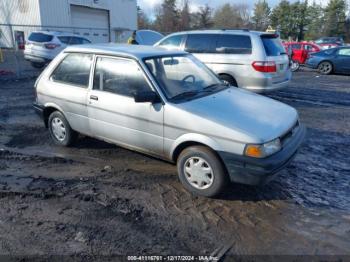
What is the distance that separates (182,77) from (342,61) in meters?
13.6

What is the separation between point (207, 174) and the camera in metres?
3.68

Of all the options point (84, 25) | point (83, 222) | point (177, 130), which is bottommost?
point (83, 222)

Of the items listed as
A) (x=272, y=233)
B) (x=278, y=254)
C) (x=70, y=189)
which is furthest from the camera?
(x=70, y=189)

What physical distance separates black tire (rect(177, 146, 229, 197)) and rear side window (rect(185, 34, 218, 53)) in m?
5.25

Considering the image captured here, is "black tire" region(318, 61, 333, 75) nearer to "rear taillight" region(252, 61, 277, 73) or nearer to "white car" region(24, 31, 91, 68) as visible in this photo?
"rear taillight" region(252, 61, 277, 73)

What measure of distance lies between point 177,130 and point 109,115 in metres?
1.15

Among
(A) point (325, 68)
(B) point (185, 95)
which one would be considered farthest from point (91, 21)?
(B) point (185, 95)

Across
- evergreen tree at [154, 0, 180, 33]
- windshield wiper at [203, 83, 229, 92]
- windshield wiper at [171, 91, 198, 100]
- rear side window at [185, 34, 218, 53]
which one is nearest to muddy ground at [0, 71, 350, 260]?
windshield wiper at [171, 91, 198, 100]

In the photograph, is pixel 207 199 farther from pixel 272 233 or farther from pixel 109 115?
pixel 109 115

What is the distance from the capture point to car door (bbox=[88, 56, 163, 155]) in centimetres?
399

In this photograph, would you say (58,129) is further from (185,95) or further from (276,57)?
(276,57)

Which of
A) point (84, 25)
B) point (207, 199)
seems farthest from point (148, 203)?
point (84, 25)

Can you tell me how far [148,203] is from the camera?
3.67 metres

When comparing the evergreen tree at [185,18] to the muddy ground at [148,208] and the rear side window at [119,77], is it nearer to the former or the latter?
the rear side window at [119,77]
